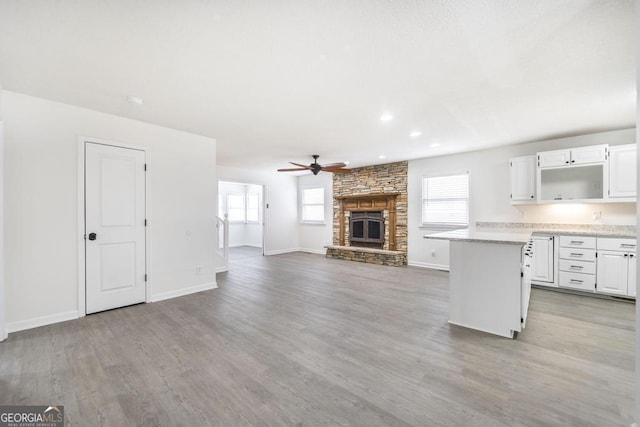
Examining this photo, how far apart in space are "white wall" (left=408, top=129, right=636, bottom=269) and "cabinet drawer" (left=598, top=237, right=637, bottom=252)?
2.07 ft

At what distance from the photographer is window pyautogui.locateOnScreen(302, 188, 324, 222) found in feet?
29.0

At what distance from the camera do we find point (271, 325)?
124 inches

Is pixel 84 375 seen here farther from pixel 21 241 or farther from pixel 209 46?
pixel 209 46

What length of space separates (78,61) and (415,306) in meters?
4.53

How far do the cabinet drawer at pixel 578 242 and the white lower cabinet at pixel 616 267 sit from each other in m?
0.09

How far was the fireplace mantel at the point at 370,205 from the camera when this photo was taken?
705 cm

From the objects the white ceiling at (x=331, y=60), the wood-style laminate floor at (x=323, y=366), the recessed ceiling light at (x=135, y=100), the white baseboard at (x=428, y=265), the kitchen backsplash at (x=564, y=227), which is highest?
the white ceiling at (x=331, y=60)

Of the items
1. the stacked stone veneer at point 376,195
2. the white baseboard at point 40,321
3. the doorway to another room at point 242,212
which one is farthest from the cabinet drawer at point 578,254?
the doorway to another room at point 242,212

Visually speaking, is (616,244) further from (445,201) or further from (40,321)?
(40,321)

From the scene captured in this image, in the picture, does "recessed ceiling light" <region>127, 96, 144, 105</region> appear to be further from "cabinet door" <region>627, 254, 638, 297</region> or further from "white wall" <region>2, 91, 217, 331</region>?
"cabinet door" <region>627, 254, 638, 297</region>

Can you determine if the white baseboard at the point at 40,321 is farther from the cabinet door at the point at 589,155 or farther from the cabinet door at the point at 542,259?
the cabinet door at the point at 589,155

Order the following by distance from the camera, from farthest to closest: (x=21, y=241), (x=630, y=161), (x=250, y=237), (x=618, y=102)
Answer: (x=250, y=237) → (x=630, y=161) → (x=618, y=102) → (x=21, y=241)

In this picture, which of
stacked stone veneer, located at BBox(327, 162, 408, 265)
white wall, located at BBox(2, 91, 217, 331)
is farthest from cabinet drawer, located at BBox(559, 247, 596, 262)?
white wall, located at BBox(2, 91, 217, 331)

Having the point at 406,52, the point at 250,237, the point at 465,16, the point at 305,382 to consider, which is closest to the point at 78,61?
the point at 406,52
